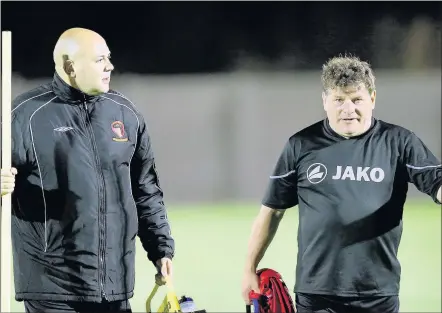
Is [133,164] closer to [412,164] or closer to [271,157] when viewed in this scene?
[271,157]

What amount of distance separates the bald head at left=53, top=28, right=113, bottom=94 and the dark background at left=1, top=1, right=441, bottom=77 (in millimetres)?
237

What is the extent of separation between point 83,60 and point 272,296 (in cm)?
118

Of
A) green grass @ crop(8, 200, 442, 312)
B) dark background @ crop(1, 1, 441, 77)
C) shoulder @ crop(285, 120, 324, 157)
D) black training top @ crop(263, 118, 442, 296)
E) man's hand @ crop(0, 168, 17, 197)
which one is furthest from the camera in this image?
dark background @ crop(1, 1, 441, 77)

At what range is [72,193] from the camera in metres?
3.82

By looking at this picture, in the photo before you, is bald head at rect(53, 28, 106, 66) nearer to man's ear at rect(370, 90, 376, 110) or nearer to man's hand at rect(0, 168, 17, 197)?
man's hand at rect(0, 168, 17, 197)

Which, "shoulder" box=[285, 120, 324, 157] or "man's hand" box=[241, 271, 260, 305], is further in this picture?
"man's hand" box=[241, 271, 260, 305]

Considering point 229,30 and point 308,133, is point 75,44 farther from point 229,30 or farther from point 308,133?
point 308,133

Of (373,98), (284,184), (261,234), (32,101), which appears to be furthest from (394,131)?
(32,101)

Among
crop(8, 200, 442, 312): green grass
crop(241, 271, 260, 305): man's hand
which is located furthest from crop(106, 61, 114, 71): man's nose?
crop(241, 271, 260, 305): man's hand

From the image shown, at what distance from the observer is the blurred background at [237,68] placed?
4184 mm

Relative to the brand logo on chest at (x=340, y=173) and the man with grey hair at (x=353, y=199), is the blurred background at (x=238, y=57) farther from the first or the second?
the brand logo on chest at (x=340, y=173)

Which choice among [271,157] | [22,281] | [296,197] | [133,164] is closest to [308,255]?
[296,197]

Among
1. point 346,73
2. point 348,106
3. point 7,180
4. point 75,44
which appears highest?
point 75,44

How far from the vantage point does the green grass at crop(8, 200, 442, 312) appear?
411cm
